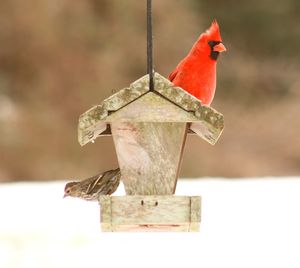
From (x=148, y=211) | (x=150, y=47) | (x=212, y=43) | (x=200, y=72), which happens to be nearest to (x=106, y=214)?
(x=148, y=211)

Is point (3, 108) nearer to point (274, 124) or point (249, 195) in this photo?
point (274, 124)

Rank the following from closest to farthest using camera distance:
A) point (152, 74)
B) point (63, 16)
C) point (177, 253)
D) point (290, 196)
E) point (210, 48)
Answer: point (152, 74)
point (210, 48)
point (177, 253)
point (290, 196)
point (63, 16)

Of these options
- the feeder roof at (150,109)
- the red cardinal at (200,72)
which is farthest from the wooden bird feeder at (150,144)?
the red cardinal at (200,72)

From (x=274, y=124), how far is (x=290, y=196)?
4.40m

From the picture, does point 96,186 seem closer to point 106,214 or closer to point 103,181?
point 103,181

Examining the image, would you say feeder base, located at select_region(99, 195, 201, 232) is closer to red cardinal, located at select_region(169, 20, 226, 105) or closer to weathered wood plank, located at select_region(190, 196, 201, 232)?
weathered wood plank, located at select_region(190, 196, 201, 232)

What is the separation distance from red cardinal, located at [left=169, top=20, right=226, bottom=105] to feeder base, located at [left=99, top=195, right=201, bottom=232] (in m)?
0.37

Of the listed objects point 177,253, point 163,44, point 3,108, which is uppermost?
point 163,44

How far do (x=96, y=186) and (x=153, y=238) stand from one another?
6.54ft

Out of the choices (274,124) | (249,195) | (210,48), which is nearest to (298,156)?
(274,124)

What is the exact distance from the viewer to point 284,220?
14.3 ft

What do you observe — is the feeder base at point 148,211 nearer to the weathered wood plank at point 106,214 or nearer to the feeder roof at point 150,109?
the weathered wood plank at point 106,214

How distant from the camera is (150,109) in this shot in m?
2.05

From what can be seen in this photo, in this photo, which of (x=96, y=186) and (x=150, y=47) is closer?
(x=150, y=47)
